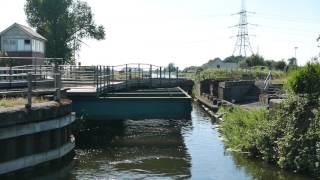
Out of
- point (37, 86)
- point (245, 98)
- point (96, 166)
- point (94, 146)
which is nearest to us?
point (96, 166)

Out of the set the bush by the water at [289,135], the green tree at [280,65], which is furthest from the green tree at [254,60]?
the bush by the water at [289,135]

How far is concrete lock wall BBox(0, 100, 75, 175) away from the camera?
15799 mm

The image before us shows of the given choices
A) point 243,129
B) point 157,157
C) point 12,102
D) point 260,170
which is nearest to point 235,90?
point 243,129

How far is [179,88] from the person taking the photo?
35656 millimetres

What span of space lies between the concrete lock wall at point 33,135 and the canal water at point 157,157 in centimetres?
83

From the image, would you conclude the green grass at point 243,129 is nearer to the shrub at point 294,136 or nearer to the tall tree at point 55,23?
the shrub at point 294,136

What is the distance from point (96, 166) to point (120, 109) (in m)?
5.43

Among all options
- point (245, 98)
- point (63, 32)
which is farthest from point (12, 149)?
point (63, 32)

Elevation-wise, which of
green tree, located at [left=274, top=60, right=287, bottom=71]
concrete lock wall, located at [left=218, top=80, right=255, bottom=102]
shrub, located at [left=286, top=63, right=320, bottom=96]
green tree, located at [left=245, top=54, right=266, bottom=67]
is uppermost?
green tree, located at [left=245, top=54, right=266, bottom=67]

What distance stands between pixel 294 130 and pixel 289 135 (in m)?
0.25

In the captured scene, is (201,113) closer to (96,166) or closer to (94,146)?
(94,146)

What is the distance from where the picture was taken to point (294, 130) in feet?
62.2

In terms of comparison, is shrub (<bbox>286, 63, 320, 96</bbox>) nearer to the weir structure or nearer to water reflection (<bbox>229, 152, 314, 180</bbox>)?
water reflection (<bbox>229, 152, 314, 180</bbox>)

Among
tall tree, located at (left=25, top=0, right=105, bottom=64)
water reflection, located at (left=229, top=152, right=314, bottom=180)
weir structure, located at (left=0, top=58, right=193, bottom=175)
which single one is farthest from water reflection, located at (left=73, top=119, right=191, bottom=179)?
tall tree, located at (left=25, top=0, right=105, bottom=64)
